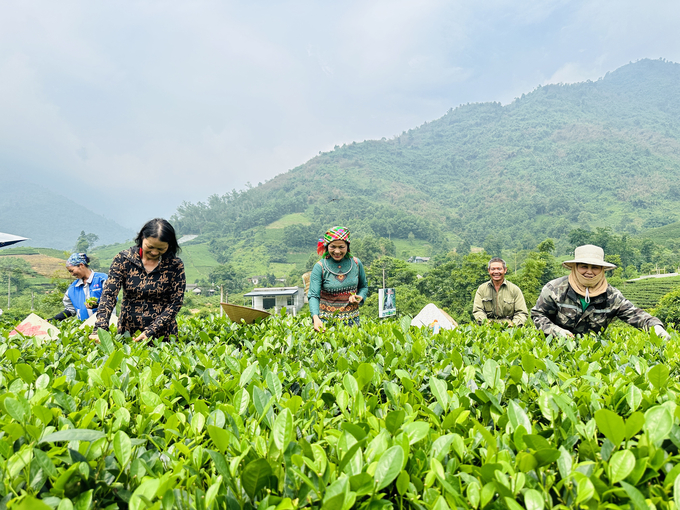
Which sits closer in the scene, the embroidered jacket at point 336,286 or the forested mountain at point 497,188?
the embroidered jacket at point 336,286

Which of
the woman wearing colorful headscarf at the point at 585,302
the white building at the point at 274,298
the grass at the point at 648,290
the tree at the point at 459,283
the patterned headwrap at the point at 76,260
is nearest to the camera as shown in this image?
the woman wearing colorful headscarf at the point at 585,302

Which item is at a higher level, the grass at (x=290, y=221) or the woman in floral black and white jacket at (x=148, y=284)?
the grass at (x=290, y=221)

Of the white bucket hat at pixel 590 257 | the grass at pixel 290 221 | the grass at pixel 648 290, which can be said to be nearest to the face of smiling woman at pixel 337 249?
the white bucket hat at pixel 590 257

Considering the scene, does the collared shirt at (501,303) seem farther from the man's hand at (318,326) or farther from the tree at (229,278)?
the tree at (229,278)

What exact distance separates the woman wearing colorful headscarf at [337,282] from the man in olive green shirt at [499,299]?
1.47 meters

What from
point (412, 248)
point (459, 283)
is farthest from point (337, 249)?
point (412, 248)

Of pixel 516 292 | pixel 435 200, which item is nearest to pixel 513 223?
pixel 435 200

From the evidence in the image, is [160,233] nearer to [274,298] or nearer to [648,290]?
[648,290]

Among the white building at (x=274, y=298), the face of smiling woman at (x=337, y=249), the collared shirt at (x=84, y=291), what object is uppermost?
the face of smiling woman at (x=337, y=249)

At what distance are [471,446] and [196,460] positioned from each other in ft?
Answer: 2.21

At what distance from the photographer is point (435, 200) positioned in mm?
155000

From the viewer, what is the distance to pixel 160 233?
3035mm

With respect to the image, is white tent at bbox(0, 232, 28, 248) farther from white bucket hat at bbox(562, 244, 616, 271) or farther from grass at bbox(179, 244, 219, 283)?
grass at bbox(179, 244, 219, 283)

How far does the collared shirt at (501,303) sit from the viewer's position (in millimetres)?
4774
